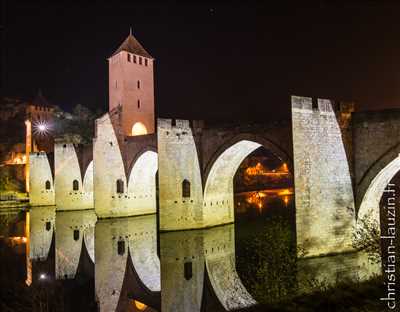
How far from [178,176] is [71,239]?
19.6 ft

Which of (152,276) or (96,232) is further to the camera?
(96,232)

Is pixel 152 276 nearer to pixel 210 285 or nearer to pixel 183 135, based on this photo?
pixel 210 285

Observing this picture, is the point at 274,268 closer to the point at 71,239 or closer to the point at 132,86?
the point at 71,239

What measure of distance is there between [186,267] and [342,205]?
5.63 meters

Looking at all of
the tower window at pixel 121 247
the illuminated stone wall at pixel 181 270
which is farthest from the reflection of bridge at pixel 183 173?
the illuminated stone wall at pixel 181 270

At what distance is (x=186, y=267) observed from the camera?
12711 mm

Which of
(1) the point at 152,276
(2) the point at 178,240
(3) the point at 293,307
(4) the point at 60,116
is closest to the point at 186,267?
(1) the point at 152,276

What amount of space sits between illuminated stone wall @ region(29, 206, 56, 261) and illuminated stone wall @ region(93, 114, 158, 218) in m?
3.38

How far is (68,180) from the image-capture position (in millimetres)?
30594

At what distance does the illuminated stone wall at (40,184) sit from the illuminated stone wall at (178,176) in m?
19.6

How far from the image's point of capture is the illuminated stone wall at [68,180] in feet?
100.0

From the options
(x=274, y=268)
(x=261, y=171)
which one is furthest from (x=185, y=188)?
(x=261, y=171)

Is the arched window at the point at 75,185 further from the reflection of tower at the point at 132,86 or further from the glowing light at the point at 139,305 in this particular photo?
the glowing light at the point at 139,305

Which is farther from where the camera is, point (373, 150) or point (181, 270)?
point (373, 150)
